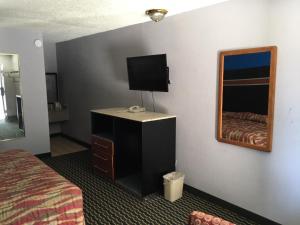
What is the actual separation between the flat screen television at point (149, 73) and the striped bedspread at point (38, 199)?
1595mm

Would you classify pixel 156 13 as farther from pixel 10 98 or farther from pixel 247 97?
pixel 10 98

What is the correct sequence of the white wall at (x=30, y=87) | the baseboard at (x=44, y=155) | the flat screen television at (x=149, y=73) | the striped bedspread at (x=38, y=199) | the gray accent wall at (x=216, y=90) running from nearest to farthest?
the striped bedspread at (x=38, y=199)
the gray accent wall at (x=216, y=90)
the flat screen television at (x=149, y=73)
the white wall at (x=30, y=87)
the baseboard at (x=44, y=155)

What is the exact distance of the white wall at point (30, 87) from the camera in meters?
3.93

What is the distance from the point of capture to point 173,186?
113 inches

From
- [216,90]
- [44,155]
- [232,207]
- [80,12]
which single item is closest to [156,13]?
[80,12]

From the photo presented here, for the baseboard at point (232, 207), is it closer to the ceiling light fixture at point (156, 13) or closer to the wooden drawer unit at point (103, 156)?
the wooden drawer unit at point (103, 156)

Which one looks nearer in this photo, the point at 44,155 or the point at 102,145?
the point at 102,145

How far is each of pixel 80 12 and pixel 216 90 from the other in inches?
71.5

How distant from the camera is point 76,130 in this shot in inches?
211

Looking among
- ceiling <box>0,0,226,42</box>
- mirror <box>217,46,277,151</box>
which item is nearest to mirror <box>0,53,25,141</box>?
ceiling <box>0,0,226,42</box>

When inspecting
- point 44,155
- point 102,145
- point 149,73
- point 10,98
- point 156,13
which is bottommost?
point 44,155

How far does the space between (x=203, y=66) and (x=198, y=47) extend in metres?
0.23

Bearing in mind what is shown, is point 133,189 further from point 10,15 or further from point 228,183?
point 10,15

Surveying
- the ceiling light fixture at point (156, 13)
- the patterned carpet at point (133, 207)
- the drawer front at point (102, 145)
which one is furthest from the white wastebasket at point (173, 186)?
the ceiling light fixture at point (156, 13)
